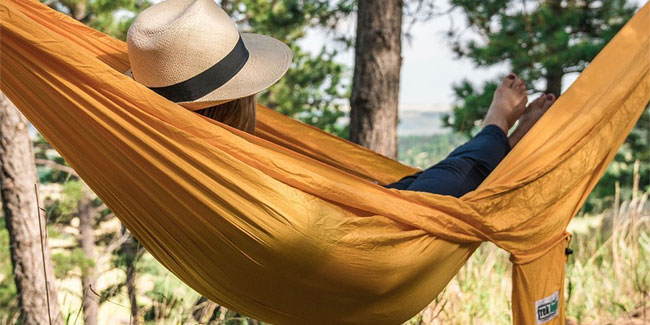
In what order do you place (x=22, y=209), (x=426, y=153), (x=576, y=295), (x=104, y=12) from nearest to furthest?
1. (x=576, y=295)
2. (x=22, y=209)
3. (x=426, y=153)
4. (x=104, y=12)

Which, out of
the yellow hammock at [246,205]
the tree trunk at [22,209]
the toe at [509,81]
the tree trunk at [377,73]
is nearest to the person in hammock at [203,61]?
the yellow hammock at [246,205]

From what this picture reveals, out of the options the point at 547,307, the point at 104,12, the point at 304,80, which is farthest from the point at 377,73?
the point at 304,80

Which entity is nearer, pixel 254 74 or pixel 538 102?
pixel 254 74

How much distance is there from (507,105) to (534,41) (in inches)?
168

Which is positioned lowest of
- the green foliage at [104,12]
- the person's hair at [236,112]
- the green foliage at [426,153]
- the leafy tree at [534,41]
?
the green foliage at [426,153]

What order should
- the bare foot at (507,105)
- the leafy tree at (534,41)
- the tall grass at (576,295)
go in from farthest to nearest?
1. the leafy tree at (534,41)
2. the tall grass at (576,295)
3. the bare foot at (507,105)

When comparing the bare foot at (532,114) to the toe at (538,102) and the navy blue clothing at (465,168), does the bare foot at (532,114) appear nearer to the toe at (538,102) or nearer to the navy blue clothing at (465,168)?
the toe at (538,102)

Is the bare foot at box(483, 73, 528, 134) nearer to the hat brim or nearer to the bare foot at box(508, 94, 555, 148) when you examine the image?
the bare foot at box(508, 94, 555, 148)

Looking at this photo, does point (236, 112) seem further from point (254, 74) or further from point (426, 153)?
point (426, 153)

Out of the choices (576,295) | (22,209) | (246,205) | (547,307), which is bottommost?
(576,295)

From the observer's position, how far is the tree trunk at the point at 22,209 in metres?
2.84

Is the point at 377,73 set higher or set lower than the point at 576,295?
higher

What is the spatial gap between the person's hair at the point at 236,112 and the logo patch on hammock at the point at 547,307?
82 cm

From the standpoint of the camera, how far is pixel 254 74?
145 cm
